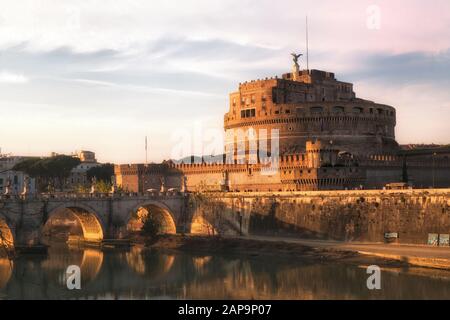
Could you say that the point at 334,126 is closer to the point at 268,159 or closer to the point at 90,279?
the point at 268,159

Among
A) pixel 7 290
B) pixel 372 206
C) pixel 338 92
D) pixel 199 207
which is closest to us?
pixel 7 290

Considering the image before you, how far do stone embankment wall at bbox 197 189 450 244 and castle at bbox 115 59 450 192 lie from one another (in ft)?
11.1

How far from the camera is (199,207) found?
2424 inches

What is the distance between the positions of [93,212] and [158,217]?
894cm

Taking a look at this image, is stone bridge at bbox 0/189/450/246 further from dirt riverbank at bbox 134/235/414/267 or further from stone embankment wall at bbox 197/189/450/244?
dirt riverbank at bbox 134/235/414/267

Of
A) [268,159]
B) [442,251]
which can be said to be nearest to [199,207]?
[268,159]

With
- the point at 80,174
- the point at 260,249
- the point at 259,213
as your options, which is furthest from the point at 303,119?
the point at 80,174

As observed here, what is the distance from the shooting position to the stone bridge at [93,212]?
165ft

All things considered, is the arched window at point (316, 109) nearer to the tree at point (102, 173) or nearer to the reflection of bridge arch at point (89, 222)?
the reflection of bridge arch at point (89, 222)

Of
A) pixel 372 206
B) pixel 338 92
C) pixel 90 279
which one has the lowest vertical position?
pixel 90 279

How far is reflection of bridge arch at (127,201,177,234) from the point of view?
61188 millimetres

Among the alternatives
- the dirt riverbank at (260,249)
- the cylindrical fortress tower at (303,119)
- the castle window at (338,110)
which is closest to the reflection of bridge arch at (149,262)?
the dirt riverbank at (260,249)

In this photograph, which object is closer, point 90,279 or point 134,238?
point 90,279

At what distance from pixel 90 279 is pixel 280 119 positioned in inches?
1373
